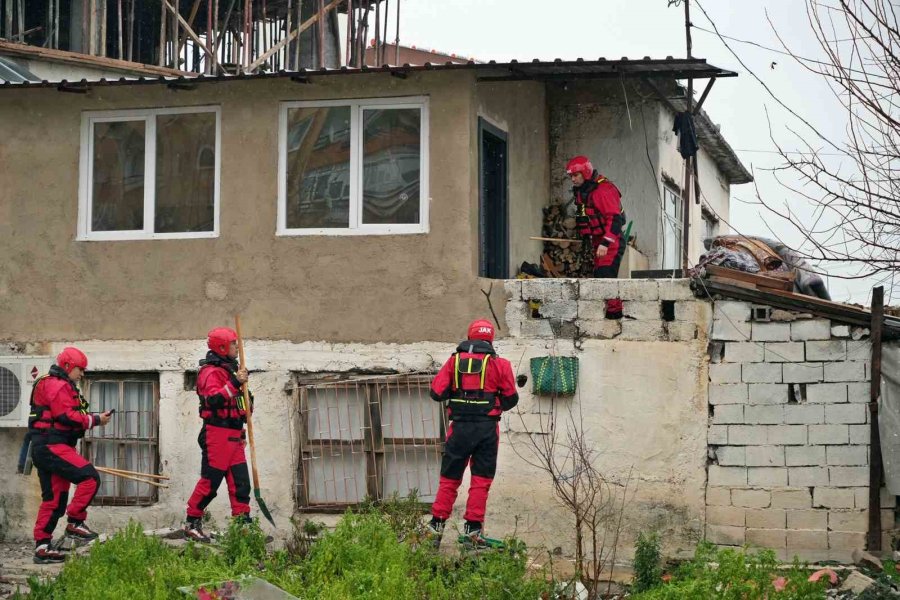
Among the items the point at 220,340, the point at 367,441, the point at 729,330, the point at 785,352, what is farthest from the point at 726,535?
the point at 220,340

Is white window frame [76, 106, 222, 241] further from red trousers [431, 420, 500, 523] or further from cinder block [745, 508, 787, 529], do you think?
cinder block [745, 508, 787, 529]

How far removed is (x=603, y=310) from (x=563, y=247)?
91.2 inches

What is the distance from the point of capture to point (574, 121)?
1448cm

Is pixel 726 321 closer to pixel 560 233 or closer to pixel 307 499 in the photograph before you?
pixel 560 233

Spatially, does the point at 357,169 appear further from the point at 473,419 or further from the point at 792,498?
the point at 792,498

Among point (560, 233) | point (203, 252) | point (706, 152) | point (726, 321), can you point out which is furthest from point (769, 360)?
point (706, 152)

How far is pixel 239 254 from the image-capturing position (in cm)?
1272

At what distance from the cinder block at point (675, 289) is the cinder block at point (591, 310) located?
1.78 feet

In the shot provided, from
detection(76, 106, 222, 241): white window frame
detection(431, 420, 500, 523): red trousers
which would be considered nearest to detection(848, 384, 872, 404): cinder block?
detection(431, 420, 500, 523): red trousers

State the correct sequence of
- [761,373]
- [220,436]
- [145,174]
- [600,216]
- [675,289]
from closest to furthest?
[220,436]
[761,373]
[675,289]
[600,216]
[145,174]

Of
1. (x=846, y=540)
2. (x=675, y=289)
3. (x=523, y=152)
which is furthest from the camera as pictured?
(x=523, y=152)

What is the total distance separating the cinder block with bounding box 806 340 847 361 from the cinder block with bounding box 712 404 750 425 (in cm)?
76

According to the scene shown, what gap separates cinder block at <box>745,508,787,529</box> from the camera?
450 inches

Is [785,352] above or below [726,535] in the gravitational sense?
above
